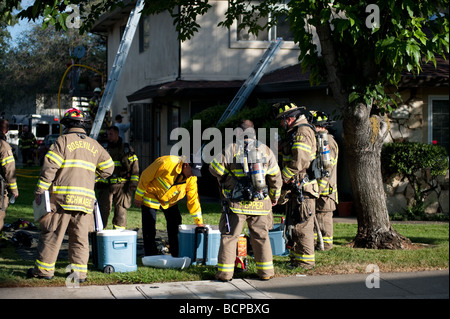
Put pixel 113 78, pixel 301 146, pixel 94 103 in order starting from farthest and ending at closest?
pixel 94 103 < pixel 113 78 < pixel 301 146

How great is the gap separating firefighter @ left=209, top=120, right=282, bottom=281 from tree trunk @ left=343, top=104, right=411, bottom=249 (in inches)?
103

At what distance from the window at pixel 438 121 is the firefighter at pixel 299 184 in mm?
6835

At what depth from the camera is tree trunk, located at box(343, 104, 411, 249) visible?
9.86 metres

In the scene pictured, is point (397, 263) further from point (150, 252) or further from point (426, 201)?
point (426, 201)

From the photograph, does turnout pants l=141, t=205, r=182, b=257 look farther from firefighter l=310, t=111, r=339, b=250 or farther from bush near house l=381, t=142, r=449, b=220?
bush near house l=381, t=142, r=449, b=220

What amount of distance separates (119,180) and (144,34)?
1287cm

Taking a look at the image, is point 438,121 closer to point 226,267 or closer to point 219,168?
point 219,168

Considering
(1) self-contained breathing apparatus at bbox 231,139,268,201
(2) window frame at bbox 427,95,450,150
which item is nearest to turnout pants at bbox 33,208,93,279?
(1) self-contained breathing apparatus at bbox 231,139,268,201

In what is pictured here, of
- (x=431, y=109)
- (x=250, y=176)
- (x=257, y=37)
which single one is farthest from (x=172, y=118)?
(x=250, y=176)

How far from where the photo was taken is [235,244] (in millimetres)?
7625

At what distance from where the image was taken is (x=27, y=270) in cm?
781

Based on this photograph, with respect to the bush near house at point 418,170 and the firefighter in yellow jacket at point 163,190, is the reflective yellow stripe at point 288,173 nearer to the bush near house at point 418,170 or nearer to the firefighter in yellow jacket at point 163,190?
the firefighter in yellow jacket at point 163,190

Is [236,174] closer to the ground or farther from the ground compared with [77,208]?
farther from the ground

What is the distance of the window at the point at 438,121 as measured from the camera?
14.5 m
